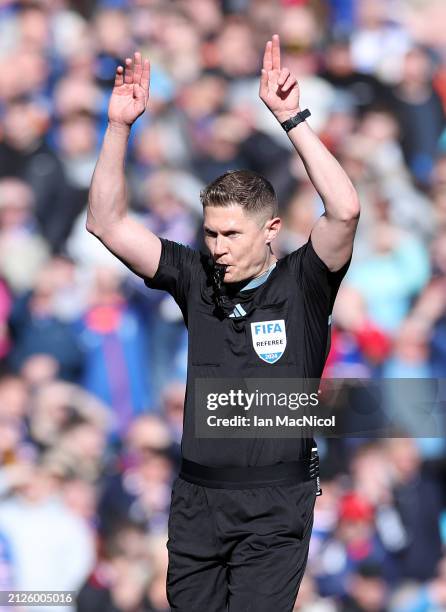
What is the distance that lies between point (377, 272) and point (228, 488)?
9.95 ft

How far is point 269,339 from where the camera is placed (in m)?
3.15

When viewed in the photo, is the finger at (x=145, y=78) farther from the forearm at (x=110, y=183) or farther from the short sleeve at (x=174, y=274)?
the short sleeve at (x=174, y=274)

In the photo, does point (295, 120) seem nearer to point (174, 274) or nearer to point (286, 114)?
point (286, 114)

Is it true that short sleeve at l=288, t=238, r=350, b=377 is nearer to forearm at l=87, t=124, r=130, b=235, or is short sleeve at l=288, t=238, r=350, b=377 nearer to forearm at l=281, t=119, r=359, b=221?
forearm at l=281, t=119, r=359, b=221

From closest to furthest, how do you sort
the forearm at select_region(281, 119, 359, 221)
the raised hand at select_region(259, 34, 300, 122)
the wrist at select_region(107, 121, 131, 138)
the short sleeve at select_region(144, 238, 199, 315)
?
the forearm at select_region(281, 119, 359, 221)
the raised hand at select_region(259, 34, 300, 122)
the wrist at select_region(107, 121, 131, 138)
the short sleeve at select_region(144, 238, 199, 315)

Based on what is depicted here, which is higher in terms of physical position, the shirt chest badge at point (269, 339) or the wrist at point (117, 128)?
the wrist at point (117, 128)

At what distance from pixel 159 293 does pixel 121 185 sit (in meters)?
2.63

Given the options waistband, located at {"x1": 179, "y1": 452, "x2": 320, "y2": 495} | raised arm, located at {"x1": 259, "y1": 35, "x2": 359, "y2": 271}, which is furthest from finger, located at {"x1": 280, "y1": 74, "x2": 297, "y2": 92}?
waistband, located at {"x1": 179, "y1": 452, "x2": 320, "y2": 495}

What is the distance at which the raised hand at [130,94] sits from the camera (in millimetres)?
3230

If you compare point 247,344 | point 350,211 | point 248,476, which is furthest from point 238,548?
point 350,211

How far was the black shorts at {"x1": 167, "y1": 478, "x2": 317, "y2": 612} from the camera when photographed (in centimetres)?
309

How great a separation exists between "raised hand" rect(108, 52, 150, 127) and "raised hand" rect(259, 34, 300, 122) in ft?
1.36

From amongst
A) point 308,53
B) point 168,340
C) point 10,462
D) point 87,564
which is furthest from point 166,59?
point 87,564

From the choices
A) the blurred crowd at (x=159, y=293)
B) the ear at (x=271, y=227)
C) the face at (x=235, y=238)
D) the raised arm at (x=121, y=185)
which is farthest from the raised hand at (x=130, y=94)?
the blurred crowd at (x=159, y=293)
